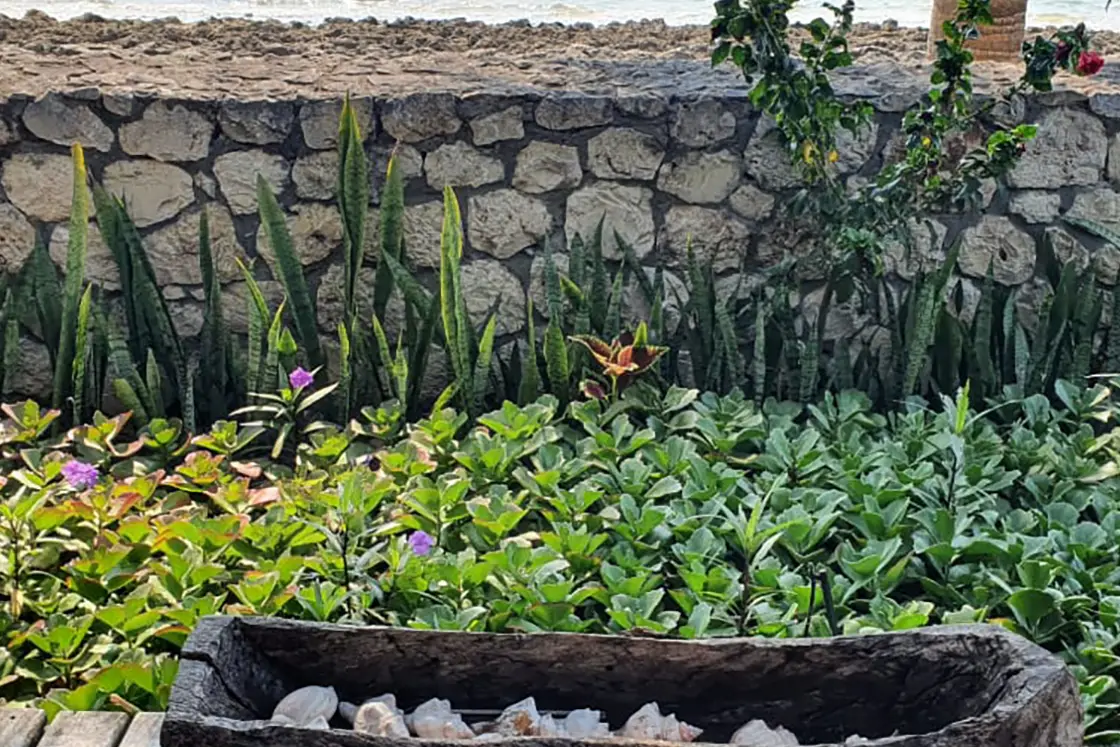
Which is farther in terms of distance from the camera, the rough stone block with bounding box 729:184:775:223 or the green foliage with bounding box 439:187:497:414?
the rough stone block with bounding box 729:184:775:223

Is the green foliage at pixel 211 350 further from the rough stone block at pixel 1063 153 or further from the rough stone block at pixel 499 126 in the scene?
the rough stone block at pixel 1063 153

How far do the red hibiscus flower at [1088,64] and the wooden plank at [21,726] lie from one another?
2.60 m

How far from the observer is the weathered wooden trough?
1996 mm

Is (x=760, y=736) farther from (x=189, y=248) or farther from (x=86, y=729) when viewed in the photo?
(x=189, y=248)

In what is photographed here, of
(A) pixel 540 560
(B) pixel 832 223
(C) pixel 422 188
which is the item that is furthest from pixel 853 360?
(A) pixel 540 560

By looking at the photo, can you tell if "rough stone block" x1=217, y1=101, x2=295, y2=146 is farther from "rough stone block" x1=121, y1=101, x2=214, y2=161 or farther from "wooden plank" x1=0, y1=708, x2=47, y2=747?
"wooden plank" x1=0, y1=708, x2=47, y2=747

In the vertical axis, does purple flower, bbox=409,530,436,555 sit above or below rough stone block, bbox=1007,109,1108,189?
below

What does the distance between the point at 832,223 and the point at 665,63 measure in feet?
2.39

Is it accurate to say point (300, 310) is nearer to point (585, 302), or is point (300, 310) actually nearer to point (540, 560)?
point (585, 302)

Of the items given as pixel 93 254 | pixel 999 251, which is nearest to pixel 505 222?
pixel 93 254

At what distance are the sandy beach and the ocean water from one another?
110 cm

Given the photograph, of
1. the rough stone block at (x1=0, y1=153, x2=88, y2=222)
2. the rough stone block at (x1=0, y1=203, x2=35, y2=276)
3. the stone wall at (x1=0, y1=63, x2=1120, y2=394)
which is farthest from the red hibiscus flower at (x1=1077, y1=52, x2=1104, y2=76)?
the rough stone block at (x1=0, y1=203, x2=35, y2=276)

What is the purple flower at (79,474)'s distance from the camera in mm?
3080

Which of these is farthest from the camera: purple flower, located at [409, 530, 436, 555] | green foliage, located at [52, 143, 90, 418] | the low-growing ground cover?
green foliage, located at [52, 143, 90, 418]
